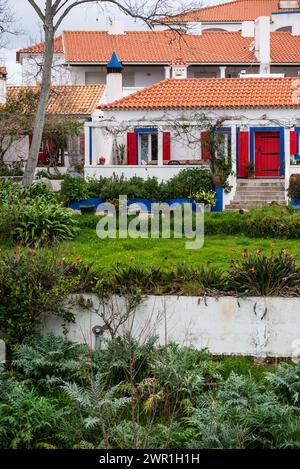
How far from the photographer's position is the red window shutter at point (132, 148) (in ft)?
100

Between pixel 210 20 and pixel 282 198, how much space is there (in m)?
34.2

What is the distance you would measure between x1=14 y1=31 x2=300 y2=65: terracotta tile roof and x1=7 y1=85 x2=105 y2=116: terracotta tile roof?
29.4ft

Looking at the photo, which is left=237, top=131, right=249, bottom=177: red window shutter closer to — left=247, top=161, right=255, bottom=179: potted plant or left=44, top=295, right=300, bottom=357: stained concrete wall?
left=247, top=161, right=255, bottom=179: potted plant

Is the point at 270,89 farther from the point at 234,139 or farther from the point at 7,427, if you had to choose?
the point at 7,427

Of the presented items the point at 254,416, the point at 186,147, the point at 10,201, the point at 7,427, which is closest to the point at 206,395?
the point at 254,416

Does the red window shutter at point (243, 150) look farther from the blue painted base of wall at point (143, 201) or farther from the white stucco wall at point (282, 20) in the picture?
the white stucco wall at point (282, 20)

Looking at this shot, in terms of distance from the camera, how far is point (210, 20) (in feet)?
193

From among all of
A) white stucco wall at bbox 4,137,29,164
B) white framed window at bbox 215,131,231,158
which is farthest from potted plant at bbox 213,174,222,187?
white stucco wall at bbox 4,137,29,164

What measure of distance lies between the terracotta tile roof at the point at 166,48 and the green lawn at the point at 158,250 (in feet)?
84.2

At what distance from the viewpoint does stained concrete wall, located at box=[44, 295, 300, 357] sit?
1548 cm

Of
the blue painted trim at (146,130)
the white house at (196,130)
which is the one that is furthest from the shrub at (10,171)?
the blue painted trim at (146,130)

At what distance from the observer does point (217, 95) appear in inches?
1208

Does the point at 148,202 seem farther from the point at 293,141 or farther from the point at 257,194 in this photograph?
the point at 293,141

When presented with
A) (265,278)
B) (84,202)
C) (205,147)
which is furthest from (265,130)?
(265,278)
